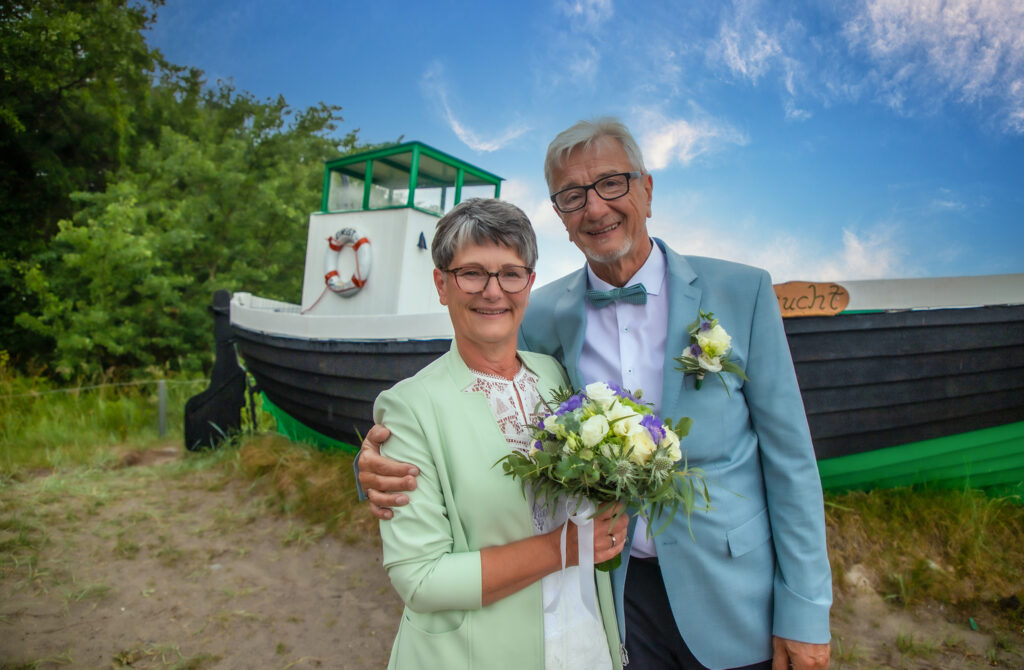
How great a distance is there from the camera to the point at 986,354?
341 centimetres

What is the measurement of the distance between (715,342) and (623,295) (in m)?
0.30

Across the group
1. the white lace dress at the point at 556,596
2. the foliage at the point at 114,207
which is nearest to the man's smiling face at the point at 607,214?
the white lace dress at the point at 556,596

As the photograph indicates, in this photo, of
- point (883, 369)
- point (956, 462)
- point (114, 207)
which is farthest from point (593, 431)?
point (114, 207)

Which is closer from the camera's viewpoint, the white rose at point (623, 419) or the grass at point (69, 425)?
the white rose at point (623, 419)

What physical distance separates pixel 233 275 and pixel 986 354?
12369 mm

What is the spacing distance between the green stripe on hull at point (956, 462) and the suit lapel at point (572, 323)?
2839 mm

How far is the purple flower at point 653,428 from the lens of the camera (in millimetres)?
1107

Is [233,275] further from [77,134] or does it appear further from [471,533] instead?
[471,533]

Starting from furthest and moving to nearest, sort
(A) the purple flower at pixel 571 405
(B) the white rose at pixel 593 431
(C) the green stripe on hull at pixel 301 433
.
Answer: (C) the green stripe on hull at pixel 301 433 → (A) the purple flower at pixel 571 405 → (B) the white rose at pixel 593 431

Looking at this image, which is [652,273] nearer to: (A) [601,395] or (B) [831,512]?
(A) [601,395]

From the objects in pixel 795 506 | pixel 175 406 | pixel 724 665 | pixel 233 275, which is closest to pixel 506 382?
pixel 795 506

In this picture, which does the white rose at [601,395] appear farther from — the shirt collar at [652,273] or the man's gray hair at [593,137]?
the man's gray hair at [593,137]

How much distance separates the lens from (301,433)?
19.9ft

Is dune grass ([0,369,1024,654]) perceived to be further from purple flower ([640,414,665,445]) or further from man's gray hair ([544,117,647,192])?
man's gray hair ([544,117,647,192])
